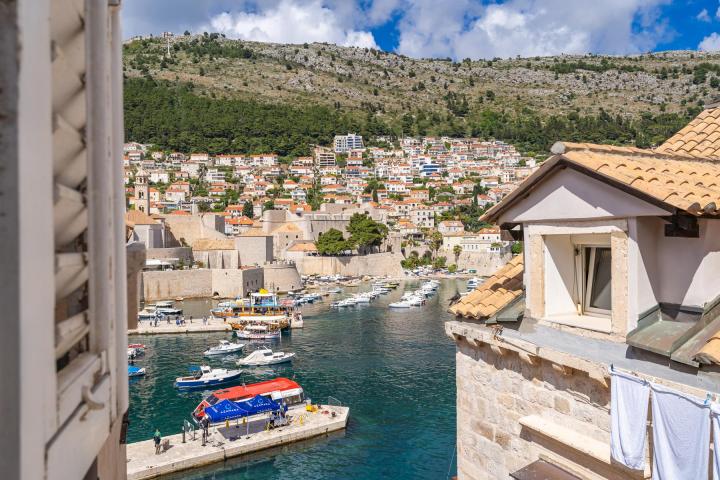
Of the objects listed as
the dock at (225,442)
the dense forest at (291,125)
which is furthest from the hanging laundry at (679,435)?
the dense forest at (291,125)

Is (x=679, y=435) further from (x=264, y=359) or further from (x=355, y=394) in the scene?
(x=264, y=359)

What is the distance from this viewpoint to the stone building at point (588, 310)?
293cm

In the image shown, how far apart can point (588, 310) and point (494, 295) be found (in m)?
0.74

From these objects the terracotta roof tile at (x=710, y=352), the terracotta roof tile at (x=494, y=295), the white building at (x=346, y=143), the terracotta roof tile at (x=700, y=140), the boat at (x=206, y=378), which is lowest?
the boat at (x=206, y=378)

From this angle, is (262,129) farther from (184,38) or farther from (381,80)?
(184,38)

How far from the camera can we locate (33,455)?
0.90 m

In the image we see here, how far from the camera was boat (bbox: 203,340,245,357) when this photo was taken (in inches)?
1041

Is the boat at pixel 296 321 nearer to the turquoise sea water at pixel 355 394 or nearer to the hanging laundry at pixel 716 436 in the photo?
the turquoise sea water at pixel 355 394

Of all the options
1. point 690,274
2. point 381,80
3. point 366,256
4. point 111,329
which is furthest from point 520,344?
point 381,80

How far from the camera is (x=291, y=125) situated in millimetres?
122375

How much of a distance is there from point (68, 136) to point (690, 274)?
296 cm

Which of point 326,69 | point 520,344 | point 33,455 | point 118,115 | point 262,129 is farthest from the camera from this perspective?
point 326,69

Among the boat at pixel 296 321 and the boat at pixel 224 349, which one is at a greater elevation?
the boat at pixel 296 321

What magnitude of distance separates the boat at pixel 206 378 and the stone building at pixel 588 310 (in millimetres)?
18525
